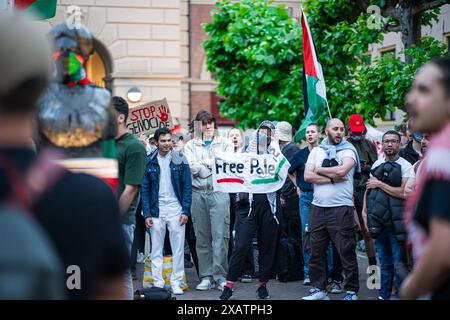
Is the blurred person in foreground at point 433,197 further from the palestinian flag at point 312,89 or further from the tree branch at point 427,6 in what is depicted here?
the tree branch at point 427,6

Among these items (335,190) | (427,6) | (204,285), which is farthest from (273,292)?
(427,6)

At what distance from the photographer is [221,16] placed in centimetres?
2064

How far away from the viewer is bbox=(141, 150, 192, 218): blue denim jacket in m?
9.41

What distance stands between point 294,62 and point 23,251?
1716 cm

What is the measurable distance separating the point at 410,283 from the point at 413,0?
33.7ft

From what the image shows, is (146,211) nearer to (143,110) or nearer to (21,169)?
(143,110)

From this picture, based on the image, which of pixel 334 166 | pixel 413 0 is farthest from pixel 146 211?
pixel 413 0

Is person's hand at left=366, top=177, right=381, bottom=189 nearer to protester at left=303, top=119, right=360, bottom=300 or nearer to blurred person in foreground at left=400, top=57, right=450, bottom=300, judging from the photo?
Result: protester at left=303, top=119, right=360, bottom=300

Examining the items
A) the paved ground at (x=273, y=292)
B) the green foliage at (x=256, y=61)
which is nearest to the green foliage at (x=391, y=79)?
the paved ground at (x=273, y=292)

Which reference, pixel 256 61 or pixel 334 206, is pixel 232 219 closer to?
pixel 334 206

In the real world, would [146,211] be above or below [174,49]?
below

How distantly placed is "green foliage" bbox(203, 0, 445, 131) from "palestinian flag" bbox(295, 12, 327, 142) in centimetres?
96

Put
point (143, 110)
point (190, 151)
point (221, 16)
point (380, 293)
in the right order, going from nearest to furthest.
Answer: point (380, 293), point (190, 151), point (143, 110), point (221, 16)

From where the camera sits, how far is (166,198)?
31.3 ft
